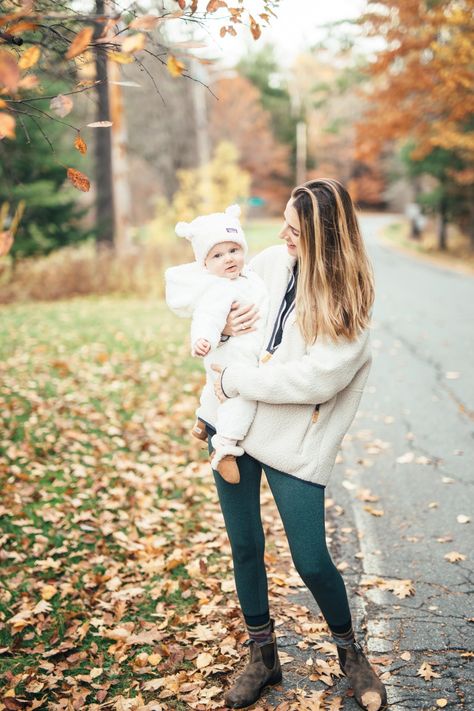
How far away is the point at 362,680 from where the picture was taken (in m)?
2.90

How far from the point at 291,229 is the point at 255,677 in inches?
80.1

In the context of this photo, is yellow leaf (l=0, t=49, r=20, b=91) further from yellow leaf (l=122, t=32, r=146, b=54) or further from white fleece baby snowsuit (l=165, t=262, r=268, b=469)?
white fleece baby snowsuit (l=165, t=262, r=268, b=469)

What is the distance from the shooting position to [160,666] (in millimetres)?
3361

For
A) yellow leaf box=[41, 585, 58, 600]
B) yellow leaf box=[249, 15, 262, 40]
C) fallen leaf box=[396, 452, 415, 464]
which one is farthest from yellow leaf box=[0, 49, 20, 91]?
fallen leaf box=[396, 452, 415, 464]

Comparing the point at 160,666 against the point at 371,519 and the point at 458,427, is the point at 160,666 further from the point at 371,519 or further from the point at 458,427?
the point at 458,427

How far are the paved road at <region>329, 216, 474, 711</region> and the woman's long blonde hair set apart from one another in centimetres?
178

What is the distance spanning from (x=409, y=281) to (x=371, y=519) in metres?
13.4

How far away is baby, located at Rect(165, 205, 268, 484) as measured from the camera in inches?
104

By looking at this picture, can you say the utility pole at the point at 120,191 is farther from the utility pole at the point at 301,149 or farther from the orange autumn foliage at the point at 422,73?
the utility pole at the point at 301,149

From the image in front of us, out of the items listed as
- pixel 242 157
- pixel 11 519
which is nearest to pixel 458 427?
pixel 11 519

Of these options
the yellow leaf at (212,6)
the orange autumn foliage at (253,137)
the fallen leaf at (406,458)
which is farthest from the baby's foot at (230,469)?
the orange autumn foliage at (253,137)

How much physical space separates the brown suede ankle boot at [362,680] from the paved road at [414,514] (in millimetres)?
94

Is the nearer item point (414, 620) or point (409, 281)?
point (414, 620)

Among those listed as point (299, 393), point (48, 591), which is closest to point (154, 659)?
point (48, 591)
